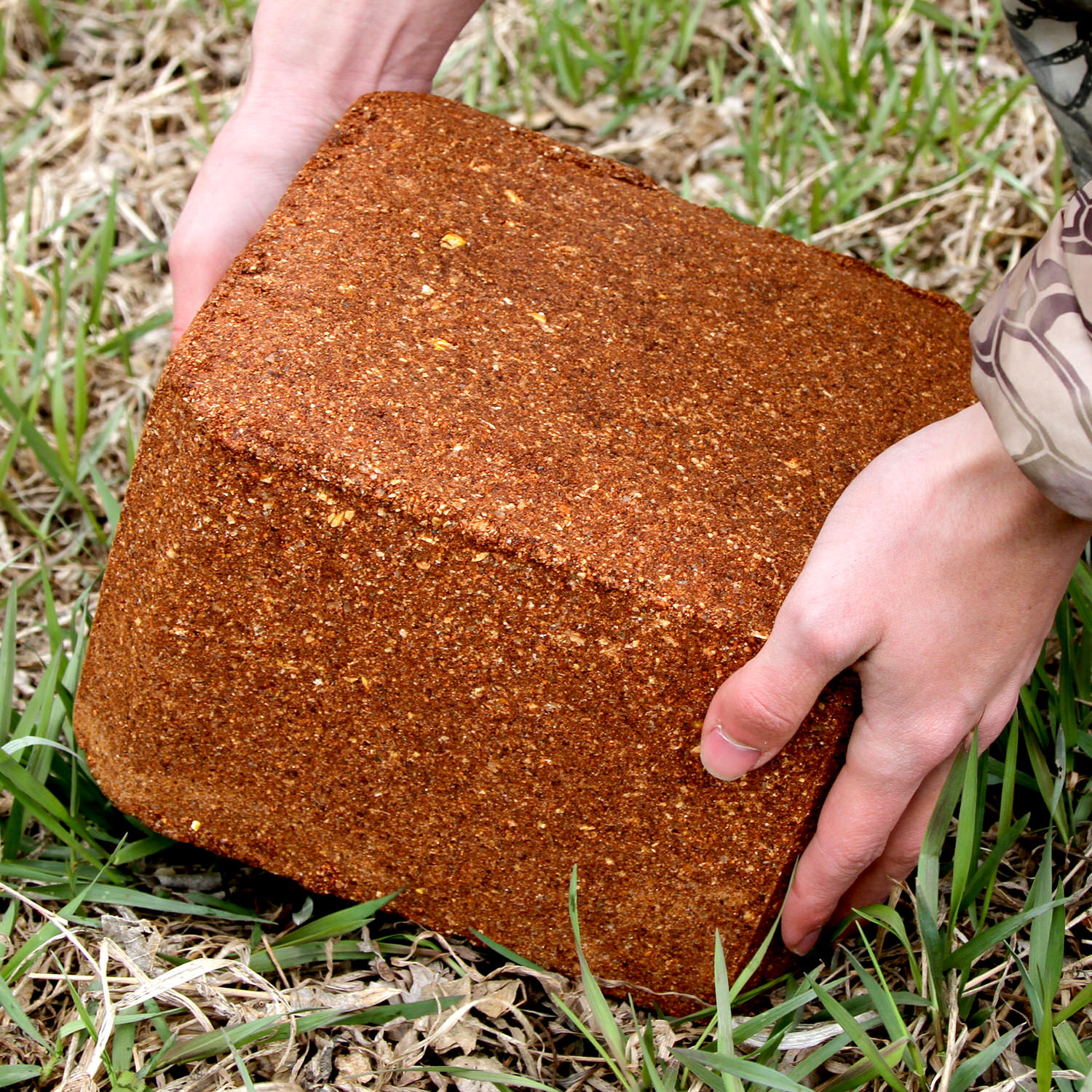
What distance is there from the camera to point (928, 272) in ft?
7.50

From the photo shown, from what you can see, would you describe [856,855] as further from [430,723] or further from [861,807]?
[430,723]

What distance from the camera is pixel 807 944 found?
1.24 metres

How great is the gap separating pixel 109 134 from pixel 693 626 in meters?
2.12

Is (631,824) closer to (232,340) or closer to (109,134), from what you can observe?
(232,340)

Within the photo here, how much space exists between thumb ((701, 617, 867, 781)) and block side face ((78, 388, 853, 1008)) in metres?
0.03

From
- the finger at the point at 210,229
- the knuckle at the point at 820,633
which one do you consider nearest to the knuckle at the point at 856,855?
the knuckle at the point at 820,633

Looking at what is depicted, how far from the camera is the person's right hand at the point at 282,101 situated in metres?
1.58

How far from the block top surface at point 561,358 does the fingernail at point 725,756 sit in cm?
12

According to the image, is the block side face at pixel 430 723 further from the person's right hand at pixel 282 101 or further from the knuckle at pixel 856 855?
the person's right hand at pixel 282 101

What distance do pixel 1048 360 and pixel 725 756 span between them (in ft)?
1.48

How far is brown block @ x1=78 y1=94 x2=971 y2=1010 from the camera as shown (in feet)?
3.65

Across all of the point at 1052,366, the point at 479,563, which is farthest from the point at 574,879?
the point at 1052,366

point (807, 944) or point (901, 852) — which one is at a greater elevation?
point (901, 852)

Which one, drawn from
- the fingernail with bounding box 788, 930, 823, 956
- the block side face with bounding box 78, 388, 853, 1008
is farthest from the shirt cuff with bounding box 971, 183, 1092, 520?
the fingernail with bounding box 788, 930, 823, 956
